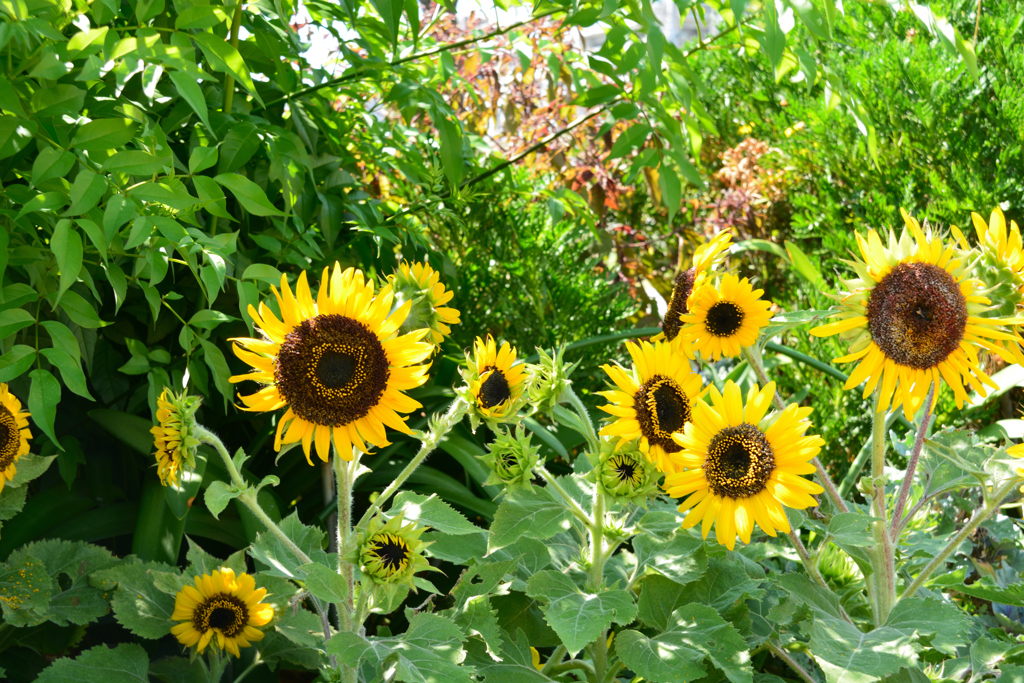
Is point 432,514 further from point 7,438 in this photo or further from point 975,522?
point 975,522

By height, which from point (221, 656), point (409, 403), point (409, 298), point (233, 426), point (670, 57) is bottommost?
point (221, 656)

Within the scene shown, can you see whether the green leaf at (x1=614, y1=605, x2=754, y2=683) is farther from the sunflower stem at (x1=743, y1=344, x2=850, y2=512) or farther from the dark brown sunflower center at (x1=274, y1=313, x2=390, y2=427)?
the dark brown sunflower center at (x1=274, y1=313, x2=390, y2=427)

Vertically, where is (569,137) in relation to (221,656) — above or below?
above

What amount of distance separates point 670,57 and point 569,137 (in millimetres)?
1299

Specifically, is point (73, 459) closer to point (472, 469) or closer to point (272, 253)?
point (272, 253)

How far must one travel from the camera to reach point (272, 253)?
1.26 meters

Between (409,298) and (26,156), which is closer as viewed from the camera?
(409,298)

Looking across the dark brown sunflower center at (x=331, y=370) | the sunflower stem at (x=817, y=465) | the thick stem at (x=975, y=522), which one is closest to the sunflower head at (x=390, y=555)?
the dark brown sunflower center at (x=331, y=370)

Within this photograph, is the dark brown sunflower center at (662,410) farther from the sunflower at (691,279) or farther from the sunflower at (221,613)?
the sunflower at (221,613)

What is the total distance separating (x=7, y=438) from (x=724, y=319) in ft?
3.15

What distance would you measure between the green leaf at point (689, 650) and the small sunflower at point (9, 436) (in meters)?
0.81

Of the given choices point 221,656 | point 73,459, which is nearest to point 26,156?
point 73,459

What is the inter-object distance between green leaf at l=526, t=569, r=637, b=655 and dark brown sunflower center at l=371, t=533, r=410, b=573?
0.60ft

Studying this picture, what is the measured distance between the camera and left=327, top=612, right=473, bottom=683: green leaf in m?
0.74
